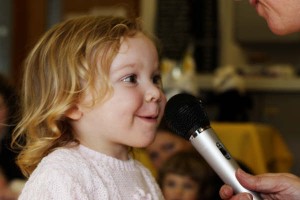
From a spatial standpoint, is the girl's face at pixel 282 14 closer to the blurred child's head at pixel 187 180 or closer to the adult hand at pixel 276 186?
the adult hand at pixel 276 186

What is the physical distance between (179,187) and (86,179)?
4.17 ft

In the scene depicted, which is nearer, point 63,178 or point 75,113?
point 63,178

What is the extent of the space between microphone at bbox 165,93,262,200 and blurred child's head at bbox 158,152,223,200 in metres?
1.22

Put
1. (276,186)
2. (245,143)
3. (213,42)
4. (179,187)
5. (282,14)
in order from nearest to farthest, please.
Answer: (282,14) → (276,186) → (179,187) → (245,143) → (213,42)

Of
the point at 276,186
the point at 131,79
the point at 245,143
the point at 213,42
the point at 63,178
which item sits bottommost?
the point at 213,42

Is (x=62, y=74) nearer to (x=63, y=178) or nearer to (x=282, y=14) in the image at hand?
(x=63, y=178)

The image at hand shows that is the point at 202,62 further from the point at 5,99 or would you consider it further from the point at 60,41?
the point at 60,41

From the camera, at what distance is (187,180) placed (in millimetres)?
2260

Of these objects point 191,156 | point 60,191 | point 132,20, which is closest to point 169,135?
point 191,156

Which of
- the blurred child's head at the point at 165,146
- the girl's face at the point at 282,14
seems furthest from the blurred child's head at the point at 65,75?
the blurred child's head at the point at 165,146

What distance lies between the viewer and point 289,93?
15.2 ft

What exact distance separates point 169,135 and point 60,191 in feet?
5.30

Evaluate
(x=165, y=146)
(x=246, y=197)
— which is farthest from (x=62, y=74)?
(x=165, y=146)

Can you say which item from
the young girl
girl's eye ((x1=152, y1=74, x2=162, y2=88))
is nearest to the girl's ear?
the young girl
